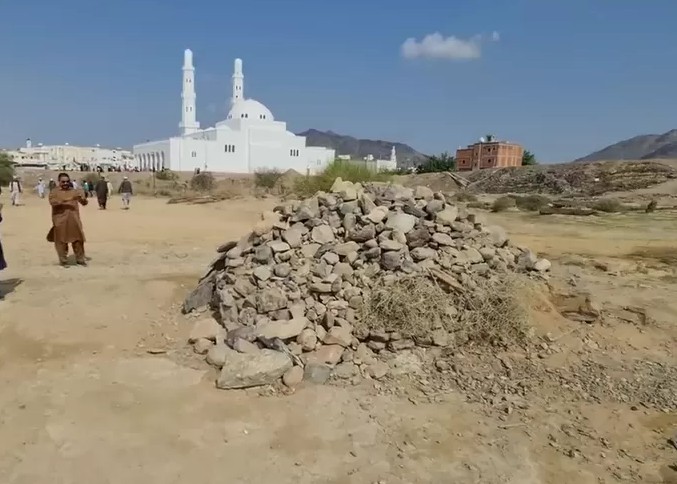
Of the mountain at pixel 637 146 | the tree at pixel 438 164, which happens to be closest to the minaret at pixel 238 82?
the tree at pixel 438 164

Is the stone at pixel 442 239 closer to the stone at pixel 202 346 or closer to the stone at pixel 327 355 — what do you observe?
the stone at pixel 327 355

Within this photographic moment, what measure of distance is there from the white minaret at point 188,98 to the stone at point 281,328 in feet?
192

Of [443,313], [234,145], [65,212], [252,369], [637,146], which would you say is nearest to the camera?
[252,369]

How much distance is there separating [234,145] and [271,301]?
52188mm

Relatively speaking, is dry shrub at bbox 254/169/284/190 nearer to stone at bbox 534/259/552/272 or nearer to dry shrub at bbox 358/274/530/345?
stone at bbox 534/259/552/272

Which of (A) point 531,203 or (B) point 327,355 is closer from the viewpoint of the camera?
(B) point 327,355

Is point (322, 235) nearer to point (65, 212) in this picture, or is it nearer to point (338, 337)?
point (338, 337)

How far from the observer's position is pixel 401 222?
18.4 feet

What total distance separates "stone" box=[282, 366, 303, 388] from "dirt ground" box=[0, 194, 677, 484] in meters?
0.11

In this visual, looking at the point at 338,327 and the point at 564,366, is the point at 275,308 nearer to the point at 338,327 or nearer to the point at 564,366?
the point at 338,327

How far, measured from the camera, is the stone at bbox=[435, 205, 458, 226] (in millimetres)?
5912

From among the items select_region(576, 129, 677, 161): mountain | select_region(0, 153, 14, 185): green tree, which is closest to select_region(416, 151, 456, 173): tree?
select_region(0, 153, 14, 185): green tree

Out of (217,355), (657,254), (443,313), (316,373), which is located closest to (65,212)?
(217,355)

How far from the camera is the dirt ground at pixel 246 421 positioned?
3104 millimetres
